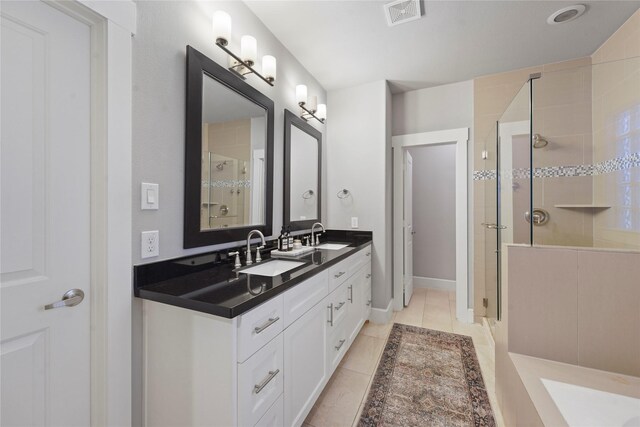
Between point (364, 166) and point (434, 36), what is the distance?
1.24 m

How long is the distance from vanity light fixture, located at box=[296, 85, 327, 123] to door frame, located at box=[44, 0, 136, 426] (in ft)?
4.60

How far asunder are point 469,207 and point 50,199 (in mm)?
3150

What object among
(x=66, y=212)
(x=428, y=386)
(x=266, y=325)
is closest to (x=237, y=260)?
(x=266, y=325)

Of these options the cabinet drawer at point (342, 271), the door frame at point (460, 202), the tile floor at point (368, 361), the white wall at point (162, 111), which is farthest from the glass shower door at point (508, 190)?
the white wall at point (162, 111)

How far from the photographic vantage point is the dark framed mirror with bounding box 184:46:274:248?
1.35 m

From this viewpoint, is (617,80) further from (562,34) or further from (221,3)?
(221,3)

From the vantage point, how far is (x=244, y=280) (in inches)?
49.5

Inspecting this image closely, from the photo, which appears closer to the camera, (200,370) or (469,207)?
(200,370)

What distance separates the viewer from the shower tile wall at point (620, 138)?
167cm

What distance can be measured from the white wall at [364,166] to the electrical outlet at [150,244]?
1973 millimetres

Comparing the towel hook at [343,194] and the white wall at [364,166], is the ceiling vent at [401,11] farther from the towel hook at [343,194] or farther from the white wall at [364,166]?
the towel hook at [343,194]

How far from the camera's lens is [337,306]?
1.82 m

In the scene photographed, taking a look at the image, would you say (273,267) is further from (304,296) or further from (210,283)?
(210,283)

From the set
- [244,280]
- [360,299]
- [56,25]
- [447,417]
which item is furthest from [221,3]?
[447,417]
